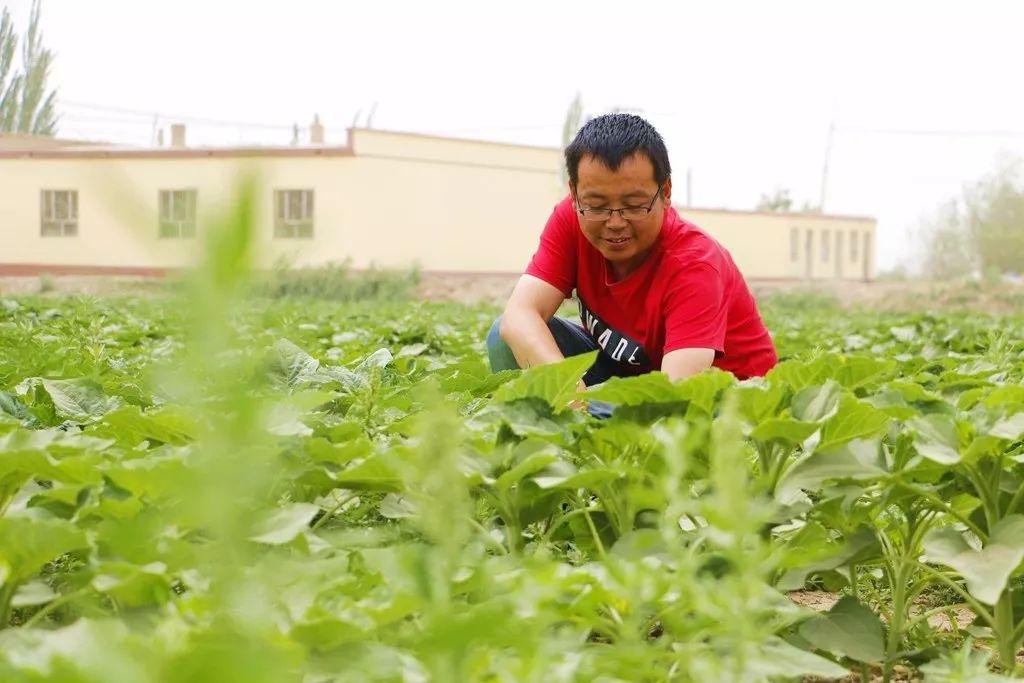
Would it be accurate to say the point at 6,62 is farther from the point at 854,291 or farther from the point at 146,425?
the point at 854,291

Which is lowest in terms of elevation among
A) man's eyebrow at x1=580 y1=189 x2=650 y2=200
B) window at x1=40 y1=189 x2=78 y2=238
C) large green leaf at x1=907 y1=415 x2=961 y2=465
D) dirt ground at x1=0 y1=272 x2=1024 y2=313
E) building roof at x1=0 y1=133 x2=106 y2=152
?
dirt ground at x1=0 y1=272 x2=1024 y2=313

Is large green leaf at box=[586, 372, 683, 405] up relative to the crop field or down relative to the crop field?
up

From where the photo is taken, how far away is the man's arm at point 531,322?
3682 millimetres

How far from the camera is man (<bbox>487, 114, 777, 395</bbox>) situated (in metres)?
3.32

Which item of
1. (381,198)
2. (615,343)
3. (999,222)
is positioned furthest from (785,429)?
(999,222)

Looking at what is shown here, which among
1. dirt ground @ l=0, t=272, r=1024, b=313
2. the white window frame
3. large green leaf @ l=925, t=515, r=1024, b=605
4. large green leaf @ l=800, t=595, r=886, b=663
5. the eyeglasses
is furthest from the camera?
dirt ground @ l=0, t=272, r=1024, b=313

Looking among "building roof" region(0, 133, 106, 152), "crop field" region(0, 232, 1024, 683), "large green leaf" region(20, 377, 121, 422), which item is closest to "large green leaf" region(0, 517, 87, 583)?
"crop field" region(0, 232, 1024, 683)

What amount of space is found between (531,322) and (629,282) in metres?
0.34

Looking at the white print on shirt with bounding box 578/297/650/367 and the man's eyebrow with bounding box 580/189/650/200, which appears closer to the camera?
the man's eyebrow with bounding box 580/189/650/200

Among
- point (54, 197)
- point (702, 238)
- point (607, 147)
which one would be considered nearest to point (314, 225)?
point (607, 147)

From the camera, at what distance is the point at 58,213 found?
30.3 metres

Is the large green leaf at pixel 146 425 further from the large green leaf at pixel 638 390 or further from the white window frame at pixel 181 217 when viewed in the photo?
the white window frame at pixel 181 217

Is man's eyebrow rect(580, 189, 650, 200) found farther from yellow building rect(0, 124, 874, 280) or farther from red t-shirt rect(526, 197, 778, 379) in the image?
yellow building rect(0, 124, 874, 280)

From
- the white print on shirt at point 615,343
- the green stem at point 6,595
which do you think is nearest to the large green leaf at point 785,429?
the green stem at point 6,595
